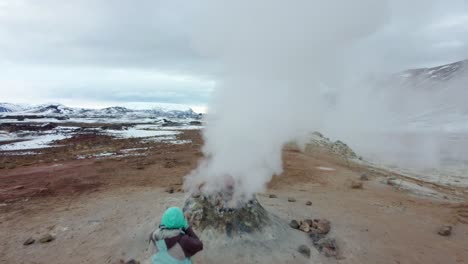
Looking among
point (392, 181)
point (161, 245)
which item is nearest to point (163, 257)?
point (161, 245)

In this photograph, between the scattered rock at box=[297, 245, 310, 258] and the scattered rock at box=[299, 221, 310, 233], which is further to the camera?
the scattered rock at box=[299, 221, 310, 233]

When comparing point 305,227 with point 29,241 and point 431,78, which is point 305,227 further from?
point 431,78

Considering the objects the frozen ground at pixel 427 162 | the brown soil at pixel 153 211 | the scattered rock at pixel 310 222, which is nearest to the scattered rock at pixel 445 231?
the brown soil at pixel 153 211

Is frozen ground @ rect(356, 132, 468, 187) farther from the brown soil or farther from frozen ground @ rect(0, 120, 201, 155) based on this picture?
frozen ground @ rect(0, 120, 201, 155)

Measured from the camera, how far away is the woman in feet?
10.5

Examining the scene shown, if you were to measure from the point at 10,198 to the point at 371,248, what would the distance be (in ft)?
29.0

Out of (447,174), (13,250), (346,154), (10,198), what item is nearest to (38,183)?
(10,198)

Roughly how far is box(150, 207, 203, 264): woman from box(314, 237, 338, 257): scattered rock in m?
3.26

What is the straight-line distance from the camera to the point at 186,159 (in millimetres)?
15750

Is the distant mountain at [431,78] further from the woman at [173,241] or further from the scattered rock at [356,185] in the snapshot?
the woman at [173,241]

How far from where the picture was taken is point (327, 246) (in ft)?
19.5

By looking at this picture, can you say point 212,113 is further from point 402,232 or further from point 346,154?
point 346,154

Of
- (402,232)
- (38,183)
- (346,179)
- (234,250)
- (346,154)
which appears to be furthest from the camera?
(346,154)

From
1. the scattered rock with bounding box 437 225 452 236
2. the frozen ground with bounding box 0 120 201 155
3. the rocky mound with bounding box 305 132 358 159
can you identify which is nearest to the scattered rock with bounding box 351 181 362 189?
the scattered rock with bounding box 437 225 452 236
